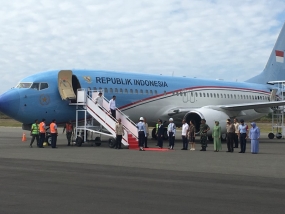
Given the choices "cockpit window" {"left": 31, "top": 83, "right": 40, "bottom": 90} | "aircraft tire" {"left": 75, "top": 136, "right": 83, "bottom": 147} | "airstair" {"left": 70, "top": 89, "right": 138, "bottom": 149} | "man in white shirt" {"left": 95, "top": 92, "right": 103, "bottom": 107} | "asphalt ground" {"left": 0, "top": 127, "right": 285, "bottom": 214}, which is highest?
"cockpit window" {"left": 31, "top": 83, "right": 40, "bottom": 90}

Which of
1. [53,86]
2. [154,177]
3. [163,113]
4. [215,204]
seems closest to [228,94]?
[163,113]

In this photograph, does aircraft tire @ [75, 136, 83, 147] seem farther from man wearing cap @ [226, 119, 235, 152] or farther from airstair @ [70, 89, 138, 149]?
man wearing cap @ [226, 119, 235, 152]

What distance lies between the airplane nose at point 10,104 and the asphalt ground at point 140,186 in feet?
21.8

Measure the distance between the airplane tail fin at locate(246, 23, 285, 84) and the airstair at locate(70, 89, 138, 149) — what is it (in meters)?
19.1

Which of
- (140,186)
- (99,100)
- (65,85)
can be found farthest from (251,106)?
(140,186)

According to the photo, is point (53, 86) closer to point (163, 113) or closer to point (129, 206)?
point (163, 113)

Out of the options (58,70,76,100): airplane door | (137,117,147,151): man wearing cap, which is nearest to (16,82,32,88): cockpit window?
(58,70,76,100): airplane door

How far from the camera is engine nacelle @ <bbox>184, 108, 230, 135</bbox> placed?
28984 mm

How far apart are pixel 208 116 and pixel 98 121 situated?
6722 mm

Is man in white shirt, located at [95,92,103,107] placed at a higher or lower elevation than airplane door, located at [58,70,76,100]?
lower

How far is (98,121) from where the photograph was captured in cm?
2594

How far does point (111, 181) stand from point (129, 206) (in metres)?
3.37

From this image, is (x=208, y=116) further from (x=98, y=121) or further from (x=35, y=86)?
(x=35, y=86)

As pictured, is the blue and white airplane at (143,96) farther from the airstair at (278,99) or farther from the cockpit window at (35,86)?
the airstair at (278,99)
